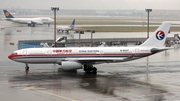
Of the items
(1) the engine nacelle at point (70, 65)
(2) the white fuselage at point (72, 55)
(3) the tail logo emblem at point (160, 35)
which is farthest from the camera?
(3) the tail logo emblem at point (160, 35)

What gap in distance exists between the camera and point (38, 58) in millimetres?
46562

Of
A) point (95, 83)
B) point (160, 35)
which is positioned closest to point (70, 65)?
point (95, 83)

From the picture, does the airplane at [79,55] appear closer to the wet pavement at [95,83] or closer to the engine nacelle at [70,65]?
the engine nacelle at [70,65]

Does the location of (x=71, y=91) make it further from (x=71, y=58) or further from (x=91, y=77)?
(x=71, y=58)

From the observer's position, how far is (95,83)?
39719 mm

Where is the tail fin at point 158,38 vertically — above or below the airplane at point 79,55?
above

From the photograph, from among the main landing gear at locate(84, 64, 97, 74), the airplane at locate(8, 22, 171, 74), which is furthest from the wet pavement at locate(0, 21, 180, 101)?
the airplane at locate(8, 22, 171, 74)

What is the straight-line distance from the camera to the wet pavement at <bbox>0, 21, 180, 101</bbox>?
32688 mm

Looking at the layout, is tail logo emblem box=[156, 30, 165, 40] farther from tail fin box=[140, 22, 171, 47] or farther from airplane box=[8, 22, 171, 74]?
airplane box=[8, 22, 171, 74]

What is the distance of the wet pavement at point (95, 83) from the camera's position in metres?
32.7

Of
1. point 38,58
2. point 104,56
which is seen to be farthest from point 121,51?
point 38,58

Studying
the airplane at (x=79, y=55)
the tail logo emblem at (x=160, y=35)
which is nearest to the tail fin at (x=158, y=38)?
the tail logo emblem at (x=160, y=35)

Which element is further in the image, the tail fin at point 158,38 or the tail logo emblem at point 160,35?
the tail logo emblem at point 160,35

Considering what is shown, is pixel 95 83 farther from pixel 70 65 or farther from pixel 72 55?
pixel 72 55
